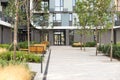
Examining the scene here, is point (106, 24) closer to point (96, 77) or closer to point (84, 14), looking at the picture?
point (84, 14)

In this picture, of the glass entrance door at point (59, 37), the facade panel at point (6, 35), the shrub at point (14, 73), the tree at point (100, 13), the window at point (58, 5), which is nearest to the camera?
the shrub at point (14, 73)

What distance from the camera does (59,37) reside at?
71312mm

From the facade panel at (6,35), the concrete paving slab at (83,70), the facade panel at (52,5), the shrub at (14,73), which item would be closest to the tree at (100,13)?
the concrete paving slab at (83,70)

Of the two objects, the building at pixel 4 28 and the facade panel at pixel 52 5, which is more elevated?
the facade panel at pixel 52 5

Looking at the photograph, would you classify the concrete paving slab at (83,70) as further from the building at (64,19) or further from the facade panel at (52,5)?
the facade panel at (52,5)

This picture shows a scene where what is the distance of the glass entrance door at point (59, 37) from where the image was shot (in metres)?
71.3

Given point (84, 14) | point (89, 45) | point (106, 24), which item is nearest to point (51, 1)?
point (89, 45)

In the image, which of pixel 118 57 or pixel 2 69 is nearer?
pixel 2 69

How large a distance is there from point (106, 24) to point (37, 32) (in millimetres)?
38655

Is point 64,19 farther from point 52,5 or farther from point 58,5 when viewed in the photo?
point 52,5

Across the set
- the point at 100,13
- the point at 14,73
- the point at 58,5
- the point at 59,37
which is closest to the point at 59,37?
the point at 59,37

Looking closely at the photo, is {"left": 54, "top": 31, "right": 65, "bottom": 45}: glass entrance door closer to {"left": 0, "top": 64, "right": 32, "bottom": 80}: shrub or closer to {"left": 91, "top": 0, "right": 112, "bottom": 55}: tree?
{"left": 91, "top": 0, "right": 112, "bottom": 55}: tree

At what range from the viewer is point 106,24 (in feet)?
110

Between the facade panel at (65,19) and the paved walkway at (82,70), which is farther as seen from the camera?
the facade panel at (65,19)
